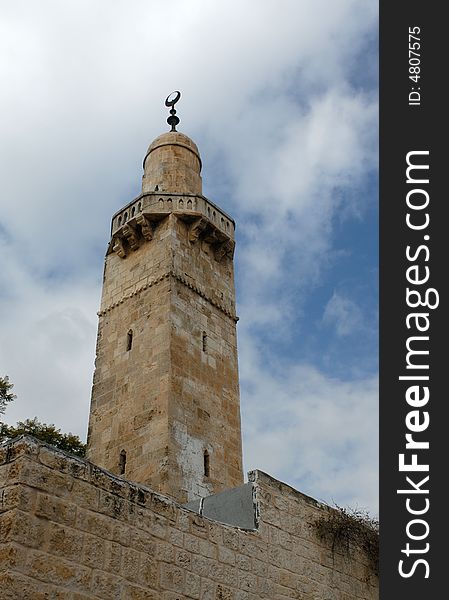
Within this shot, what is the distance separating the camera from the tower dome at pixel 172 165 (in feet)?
53.0

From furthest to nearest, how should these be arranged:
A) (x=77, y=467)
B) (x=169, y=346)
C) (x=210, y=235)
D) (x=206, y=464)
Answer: (x=210, y=235) < (x=169, y=346) < (x=206, y=464) < (x=77, y=467)

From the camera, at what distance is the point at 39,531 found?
188 inches

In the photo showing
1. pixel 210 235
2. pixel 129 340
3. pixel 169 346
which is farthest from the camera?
pixel 210 235

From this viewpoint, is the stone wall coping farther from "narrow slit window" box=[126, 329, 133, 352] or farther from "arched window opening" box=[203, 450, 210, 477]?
"narrow slit window" box=[126, 329, 133, 352]

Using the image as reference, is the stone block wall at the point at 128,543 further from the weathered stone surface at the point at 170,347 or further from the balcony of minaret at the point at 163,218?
the balcony of minaret at the point at 163,218

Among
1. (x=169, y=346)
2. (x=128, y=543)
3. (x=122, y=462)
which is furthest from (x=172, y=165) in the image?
(x=128, y=543)

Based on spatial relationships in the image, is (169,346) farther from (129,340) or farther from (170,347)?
(129,340)

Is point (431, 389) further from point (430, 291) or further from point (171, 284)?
point (171, 284)

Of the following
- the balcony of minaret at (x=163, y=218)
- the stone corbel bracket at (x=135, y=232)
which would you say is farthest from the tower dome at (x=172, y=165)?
the stone corbel bracket at (x=135, y=232)

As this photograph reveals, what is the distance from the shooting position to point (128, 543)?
5.43 m

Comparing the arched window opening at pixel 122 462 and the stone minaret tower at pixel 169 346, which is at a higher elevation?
the stone minaret tower at pixel 169 346

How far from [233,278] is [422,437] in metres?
10.00

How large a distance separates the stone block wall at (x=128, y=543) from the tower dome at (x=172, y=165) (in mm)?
10151

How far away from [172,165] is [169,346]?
5649mm
